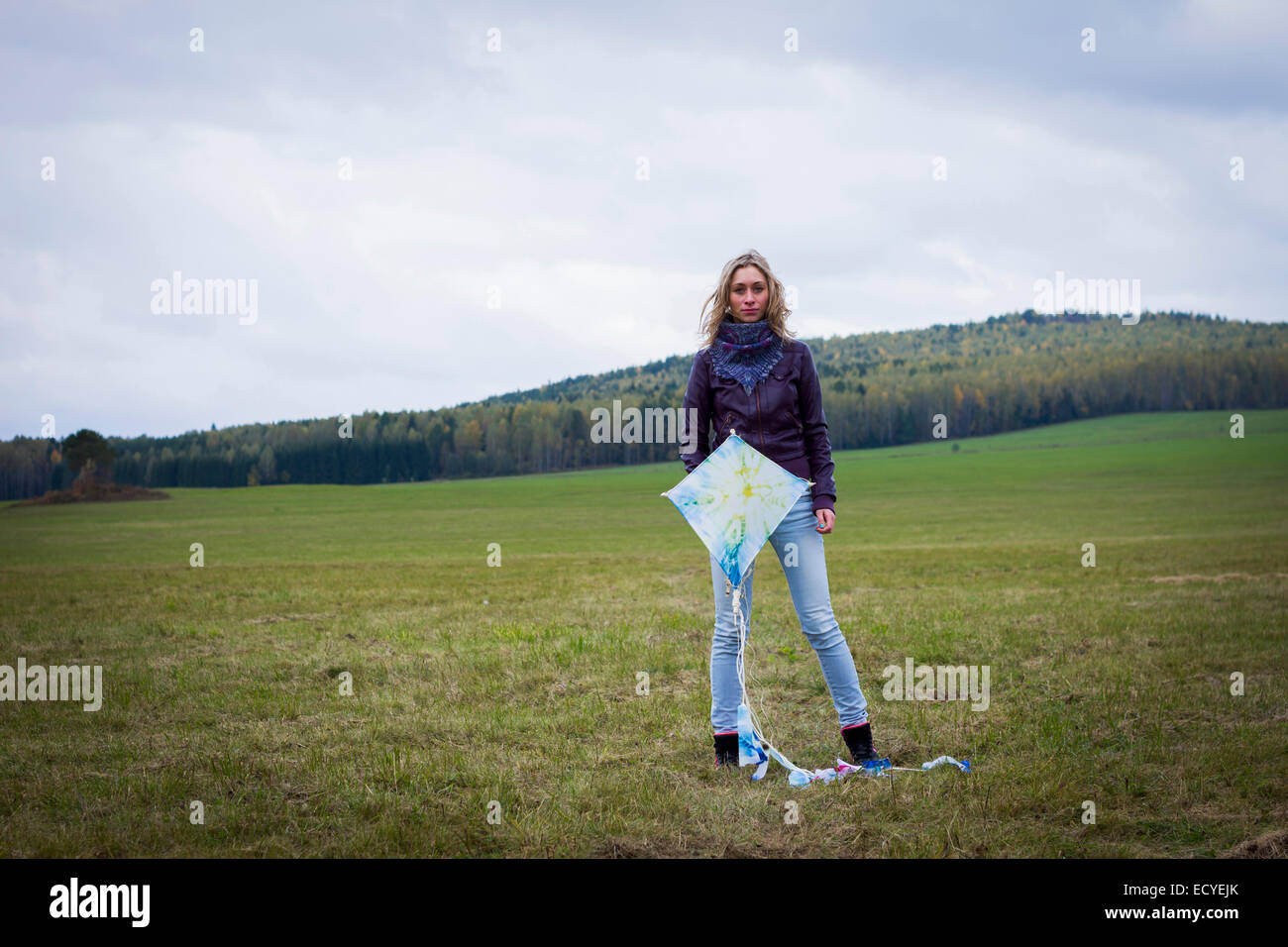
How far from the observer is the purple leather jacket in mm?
5496

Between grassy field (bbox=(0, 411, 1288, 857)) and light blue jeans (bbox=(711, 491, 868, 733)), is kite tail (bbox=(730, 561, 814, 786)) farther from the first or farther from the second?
grassy field (bbox=(0, 411, 1288, 857))

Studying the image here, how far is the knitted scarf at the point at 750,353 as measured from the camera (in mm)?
5469

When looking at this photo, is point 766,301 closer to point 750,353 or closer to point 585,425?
point 750,353

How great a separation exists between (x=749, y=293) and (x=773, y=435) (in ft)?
3.08

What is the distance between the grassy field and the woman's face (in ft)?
9.77

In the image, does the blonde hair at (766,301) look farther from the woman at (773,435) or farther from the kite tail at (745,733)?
the kite tail at (745,733)

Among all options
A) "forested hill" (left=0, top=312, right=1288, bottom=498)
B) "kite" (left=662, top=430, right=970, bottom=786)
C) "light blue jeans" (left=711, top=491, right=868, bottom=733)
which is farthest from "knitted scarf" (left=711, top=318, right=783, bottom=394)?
"forested hill" (left=0, top=312, right=1288, bottom=498)

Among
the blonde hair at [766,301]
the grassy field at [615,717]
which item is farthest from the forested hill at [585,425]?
the blonde hair at [766,301]

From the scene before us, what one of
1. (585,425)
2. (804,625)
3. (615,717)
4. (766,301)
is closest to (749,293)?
(766,301)

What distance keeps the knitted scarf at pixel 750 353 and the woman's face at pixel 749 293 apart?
87 millimetres

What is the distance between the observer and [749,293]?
554 cm
